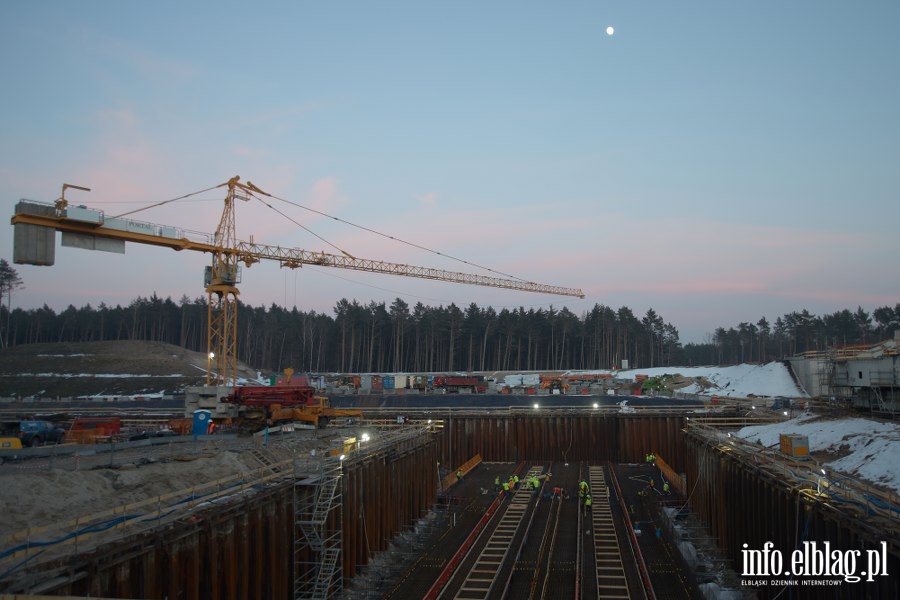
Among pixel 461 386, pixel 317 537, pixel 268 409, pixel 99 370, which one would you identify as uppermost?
pixel 268 409

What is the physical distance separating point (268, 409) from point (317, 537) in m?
19.1

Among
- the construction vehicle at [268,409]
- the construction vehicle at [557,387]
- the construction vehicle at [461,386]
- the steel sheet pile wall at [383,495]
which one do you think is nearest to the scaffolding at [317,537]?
the steel sheet pile wall at [383,495]

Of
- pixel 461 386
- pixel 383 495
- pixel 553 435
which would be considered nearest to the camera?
pixel 383 495

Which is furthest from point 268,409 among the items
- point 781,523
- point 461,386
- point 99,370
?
point 99,370

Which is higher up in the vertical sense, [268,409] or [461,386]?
[268,409]

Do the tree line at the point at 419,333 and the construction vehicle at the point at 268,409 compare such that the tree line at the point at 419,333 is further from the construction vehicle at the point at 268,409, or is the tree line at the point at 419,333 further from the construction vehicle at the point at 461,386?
the construction vehicle at the point at 268,409

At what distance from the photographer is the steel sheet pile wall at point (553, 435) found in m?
50.6

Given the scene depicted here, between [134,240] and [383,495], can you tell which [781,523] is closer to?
[383,495]

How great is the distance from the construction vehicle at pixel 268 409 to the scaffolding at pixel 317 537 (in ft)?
56.6

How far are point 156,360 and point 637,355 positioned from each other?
101347 millimetres

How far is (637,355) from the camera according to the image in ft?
477

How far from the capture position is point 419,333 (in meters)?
134

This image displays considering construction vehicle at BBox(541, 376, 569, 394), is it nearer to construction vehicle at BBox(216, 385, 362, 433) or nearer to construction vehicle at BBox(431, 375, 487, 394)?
construction vehicle at BBox(431, 375, 487, 394)

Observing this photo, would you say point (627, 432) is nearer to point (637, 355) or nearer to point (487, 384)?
point (487, 384)
